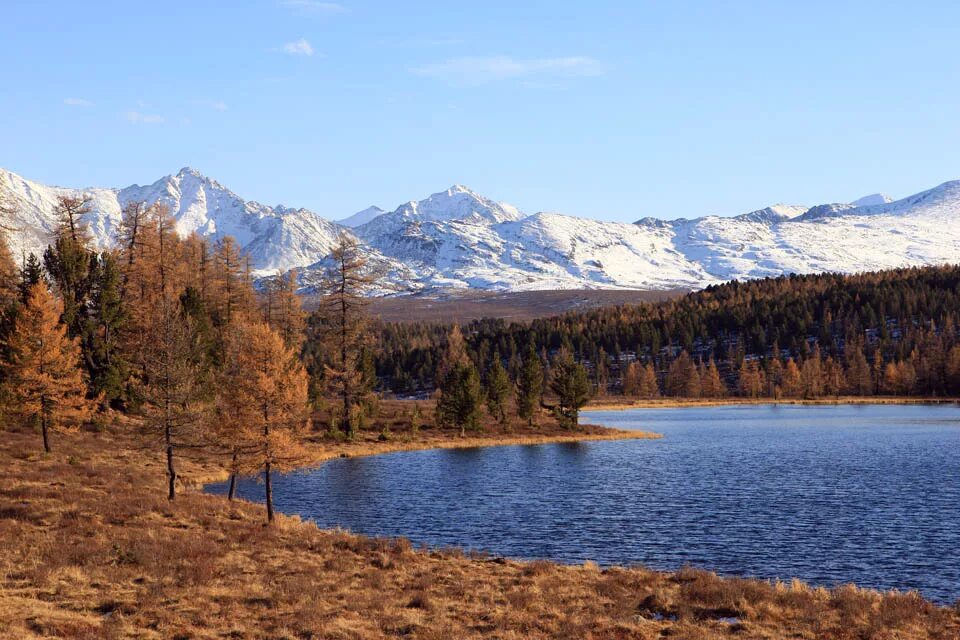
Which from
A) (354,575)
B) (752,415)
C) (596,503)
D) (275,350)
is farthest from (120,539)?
(752,415)

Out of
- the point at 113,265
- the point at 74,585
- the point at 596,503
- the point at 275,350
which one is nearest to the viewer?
the point at 74,585

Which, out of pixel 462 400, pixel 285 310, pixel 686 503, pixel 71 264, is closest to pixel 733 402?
pixel 462 400

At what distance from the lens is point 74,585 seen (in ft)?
93.4

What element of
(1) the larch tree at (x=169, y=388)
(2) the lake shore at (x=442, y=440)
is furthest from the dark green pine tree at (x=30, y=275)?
(1) the larch tree at (x=169, y=388)

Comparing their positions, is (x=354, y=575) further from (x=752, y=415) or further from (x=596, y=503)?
(x=752, y=415)

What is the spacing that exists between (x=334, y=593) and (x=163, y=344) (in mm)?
24967

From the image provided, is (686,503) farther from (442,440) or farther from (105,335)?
(105,335)

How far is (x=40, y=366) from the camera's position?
198 ft

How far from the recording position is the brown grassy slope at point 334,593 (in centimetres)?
2492

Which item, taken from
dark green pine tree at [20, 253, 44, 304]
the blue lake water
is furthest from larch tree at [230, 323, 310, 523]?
dark green pine tree at [20, 253, 44, 304]

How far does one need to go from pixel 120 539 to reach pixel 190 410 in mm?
13784

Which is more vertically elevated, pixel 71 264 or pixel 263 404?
pixel 71 264

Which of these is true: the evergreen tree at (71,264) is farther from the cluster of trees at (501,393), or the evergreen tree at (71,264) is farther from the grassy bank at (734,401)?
the grassy bank at (734,401)

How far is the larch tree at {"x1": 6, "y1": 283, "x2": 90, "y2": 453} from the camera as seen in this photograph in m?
59.5
